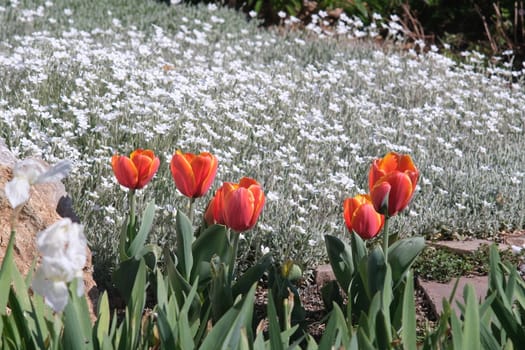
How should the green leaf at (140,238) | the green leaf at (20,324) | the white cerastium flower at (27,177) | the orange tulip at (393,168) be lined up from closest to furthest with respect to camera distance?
the white cerastium flower at (27,177) < the green leaf at (20,324) < the orange tulip at (393,168) < the green leaf at (140,238)

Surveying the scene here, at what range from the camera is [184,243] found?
2805mm

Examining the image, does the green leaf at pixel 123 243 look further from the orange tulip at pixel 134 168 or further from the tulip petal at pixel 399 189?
the tulip petal at pixel 399 189

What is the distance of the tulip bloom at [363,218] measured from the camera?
105 inches

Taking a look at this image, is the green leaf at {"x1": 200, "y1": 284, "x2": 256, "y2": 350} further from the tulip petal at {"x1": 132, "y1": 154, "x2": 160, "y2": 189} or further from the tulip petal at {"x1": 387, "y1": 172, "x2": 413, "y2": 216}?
the tulip petal at {"x1": 132, "y1": 154, "x2": 160, "y2": 189}

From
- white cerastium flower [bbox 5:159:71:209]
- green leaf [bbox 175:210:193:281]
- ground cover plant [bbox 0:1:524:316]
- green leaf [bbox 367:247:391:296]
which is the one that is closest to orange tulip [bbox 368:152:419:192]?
green leaf [bbox 367:247:391:296]

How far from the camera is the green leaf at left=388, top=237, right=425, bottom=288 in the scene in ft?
9.27

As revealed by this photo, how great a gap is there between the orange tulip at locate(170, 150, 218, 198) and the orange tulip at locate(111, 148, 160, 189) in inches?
3.8

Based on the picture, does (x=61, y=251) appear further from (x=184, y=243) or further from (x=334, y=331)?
(x=184, y=243)

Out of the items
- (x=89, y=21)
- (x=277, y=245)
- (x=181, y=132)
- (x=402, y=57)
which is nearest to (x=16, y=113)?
(x=181, y=132)

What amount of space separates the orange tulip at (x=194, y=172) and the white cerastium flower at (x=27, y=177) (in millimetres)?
931

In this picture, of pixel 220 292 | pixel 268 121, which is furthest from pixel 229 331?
pixel 268 121

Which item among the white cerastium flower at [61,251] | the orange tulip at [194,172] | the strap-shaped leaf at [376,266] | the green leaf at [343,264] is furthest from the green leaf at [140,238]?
the white cerastium flower at [61,251]

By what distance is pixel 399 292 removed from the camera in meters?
2.80

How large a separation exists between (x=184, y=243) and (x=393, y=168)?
68 cm
